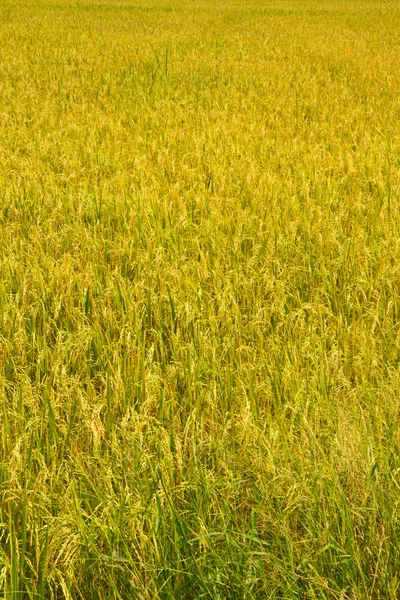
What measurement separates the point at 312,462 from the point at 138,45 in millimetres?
9521

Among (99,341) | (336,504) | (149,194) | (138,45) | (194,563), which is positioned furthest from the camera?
(138,45)

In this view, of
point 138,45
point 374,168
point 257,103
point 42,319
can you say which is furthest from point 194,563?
point 138,45

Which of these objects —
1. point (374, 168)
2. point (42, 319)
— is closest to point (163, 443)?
point (42, 319)

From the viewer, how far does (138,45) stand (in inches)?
401

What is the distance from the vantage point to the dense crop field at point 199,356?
138 cm

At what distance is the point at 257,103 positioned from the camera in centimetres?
652

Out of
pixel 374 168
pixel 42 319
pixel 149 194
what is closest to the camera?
pixel 42 319

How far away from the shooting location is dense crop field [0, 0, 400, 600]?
1.38 metres

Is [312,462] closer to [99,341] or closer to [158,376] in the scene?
[158,376]

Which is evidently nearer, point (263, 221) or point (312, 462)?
point (312, 462)

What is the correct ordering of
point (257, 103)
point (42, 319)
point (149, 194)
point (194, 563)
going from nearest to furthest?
point (194, 563) → point (42, 319) → point (149, 194) → point (257, 103)

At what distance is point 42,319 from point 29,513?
1088 mm

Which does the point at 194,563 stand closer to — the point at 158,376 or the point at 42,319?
the point at 158,376

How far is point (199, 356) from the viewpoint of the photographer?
2137 millimetres
